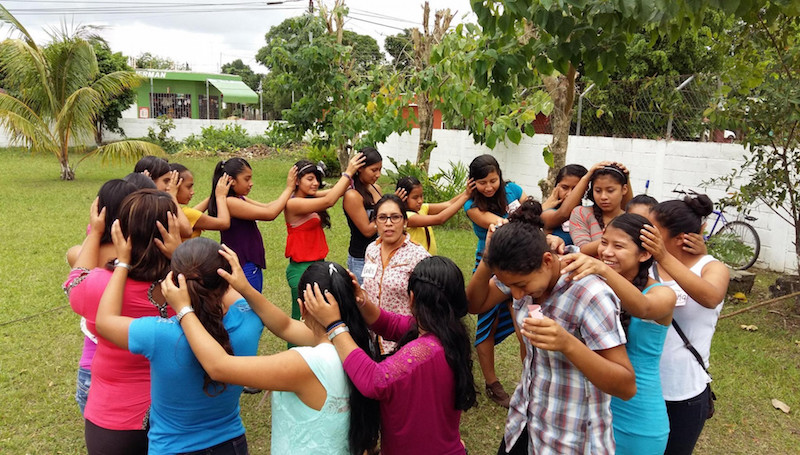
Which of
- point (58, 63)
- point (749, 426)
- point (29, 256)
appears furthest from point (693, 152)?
point (58, 63)

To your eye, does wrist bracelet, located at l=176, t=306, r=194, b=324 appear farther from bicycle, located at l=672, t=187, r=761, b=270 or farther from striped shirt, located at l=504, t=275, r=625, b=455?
bicycle, located at l=672, t=187, r=761, b=270

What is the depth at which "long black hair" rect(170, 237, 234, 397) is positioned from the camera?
197 cm

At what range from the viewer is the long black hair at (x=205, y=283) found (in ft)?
6.47

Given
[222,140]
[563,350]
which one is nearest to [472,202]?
[563,350]

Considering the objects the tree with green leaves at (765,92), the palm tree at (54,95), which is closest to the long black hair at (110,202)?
the tree with green leaves at (765,92)

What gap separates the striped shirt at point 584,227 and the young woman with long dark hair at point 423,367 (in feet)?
5.27

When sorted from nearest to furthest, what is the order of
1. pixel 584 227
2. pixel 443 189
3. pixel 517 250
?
pixel 517 250, pixel 584 227, pixel 443 189

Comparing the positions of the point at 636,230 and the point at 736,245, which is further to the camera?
the point at 736,245

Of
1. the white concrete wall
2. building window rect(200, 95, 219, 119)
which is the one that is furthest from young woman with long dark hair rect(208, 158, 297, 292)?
building window rect(200, 95, 219, 119)

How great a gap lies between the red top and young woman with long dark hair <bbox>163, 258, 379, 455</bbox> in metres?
1.98

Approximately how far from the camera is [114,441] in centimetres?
225

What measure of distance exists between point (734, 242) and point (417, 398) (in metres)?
6.21

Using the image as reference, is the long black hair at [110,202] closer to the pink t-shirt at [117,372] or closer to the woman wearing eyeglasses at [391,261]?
the pink t-shirt at [117,372]

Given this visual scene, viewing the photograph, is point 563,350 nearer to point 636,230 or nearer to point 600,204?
point 636,230
